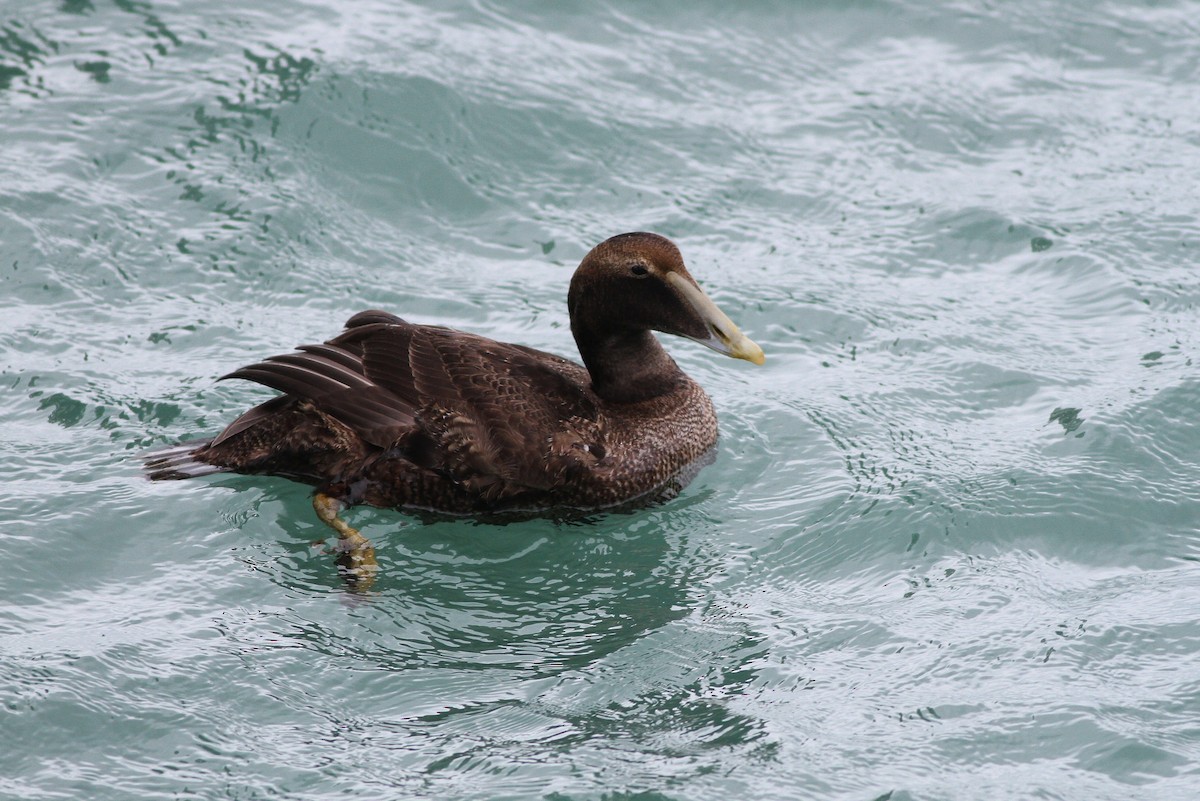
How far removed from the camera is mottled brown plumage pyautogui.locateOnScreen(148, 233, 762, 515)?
580 cm

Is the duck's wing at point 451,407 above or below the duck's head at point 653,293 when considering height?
below

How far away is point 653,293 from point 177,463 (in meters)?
2.12

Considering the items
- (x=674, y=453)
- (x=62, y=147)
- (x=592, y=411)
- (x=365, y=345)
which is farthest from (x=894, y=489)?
(x=62, y=147)

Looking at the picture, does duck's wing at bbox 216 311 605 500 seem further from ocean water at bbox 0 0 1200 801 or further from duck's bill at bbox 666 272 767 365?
duck's bill at bbox 666 272 767 365

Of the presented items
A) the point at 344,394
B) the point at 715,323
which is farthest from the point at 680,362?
the point at 344,394

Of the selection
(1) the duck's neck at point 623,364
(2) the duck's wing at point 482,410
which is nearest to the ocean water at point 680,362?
(2) the duck's wing at point 482,410

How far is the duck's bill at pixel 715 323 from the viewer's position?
19.7ft

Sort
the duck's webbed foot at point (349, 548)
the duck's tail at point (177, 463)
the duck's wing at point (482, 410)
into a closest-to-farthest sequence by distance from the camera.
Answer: the duck's webbed foot at point (349, 548), the duck's wing at point (482, 410), the duck's tail at point (177, 463)

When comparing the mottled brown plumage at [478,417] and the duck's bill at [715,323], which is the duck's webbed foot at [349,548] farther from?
the duck's bill at [715,323]

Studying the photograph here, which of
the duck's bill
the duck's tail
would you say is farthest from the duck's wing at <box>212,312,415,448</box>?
the duck's bill

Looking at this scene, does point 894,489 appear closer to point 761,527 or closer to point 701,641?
point 761,527

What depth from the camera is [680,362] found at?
291 inches

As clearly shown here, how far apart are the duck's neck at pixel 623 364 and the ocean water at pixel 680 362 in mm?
526

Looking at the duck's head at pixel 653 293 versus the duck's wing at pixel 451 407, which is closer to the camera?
the duck's wing at pixel 451 407
